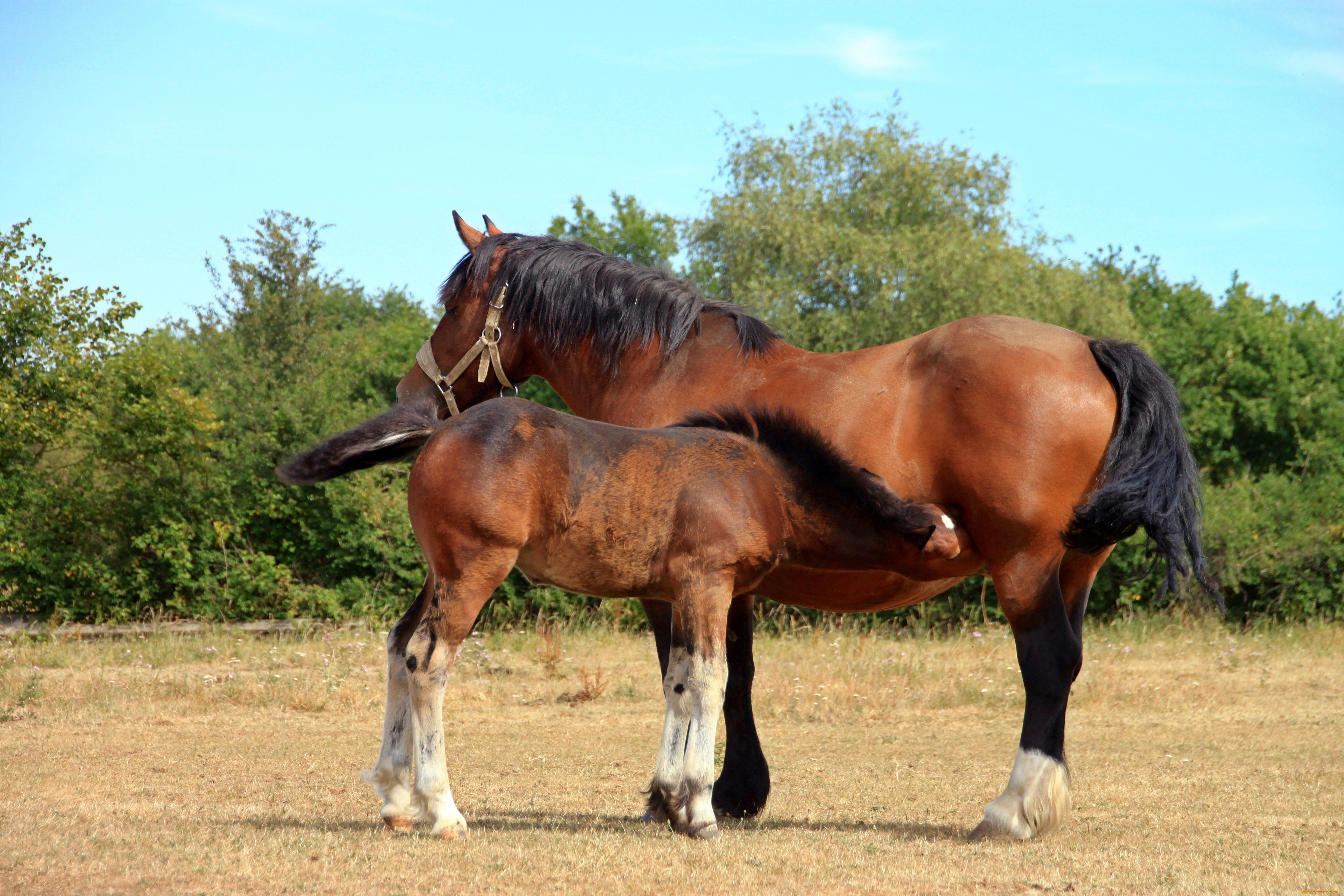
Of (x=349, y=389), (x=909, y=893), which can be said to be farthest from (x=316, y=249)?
(x=909, y=893)

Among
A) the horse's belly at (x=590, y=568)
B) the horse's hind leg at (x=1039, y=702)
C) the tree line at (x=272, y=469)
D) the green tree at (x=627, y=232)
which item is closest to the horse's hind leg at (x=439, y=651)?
the horse's belly at (x=590, y=568)

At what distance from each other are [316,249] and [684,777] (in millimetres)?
15866

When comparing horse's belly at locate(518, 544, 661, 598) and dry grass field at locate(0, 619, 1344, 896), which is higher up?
horse's belly at locate(518, 544, 661, 598)

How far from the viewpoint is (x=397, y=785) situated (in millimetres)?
4879

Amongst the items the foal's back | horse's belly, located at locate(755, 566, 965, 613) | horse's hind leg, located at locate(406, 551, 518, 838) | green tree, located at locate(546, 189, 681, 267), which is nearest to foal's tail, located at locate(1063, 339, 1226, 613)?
horse's belly, located at locate(755, 566, 965, 613)

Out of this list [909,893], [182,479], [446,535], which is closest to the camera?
[909,893]

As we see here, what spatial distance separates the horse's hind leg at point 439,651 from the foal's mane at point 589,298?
185cm

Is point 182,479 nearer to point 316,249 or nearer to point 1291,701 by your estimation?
point 316,249

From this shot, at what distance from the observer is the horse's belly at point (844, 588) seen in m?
5.43

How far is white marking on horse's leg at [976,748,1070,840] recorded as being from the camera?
506 cm

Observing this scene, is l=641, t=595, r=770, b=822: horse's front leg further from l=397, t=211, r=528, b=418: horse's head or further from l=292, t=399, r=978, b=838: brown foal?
l=397, t=211, r=528, b=418: horse's head

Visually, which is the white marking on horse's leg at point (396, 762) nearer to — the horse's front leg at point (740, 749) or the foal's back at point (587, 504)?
the foal's back at point (587, 504)

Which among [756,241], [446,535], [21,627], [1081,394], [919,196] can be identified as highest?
[919,196]

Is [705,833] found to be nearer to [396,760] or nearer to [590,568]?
[590,568]
